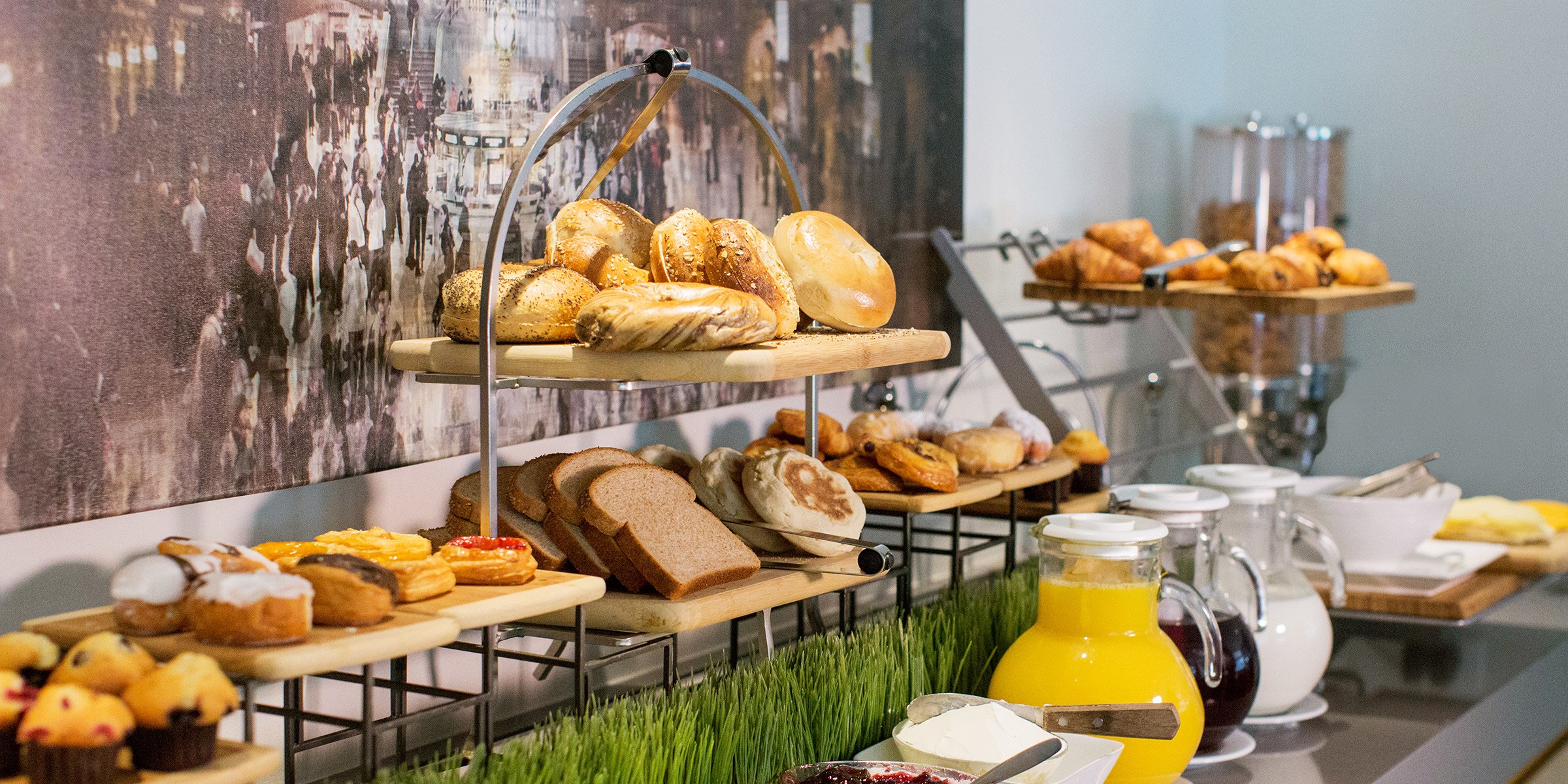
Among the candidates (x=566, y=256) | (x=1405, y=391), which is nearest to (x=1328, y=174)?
(x=1405, y=391)

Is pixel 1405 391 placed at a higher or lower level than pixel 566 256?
lower

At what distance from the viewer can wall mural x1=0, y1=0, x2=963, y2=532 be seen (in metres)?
1.20

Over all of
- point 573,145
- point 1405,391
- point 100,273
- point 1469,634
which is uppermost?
point 573,145

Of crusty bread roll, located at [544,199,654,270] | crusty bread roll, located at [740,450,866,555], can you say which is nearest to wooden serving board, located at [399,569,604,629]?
crusty bread roll, located at [740,450,866,555]

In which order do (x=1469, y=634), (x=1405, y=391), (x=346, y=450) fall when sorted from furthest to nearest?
(x=1405, y=391)
(x=1469, y=634)
(x=346, y=450)

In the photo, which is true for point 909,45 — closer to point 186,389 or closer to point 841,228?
point 841,228

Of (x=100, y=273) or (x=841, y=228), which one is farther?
(x=841, y=228)

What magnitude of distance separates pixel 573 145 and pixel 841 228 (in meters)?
0.40

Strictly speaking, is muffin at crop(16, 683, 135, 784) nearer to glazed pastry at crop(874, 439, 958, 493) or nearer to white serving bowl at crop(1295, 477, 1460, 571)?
glazed pastry at crop(874, 439, 958, 493)

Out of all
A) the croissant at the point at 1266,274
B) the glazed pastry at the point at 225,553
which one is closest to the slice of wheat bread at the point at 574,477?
the glazed pastry at the point at 225,553

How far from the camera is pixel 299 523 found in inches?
56.2

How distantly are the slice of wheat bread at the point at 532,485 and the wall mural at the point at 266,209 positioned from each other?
0.59 feet

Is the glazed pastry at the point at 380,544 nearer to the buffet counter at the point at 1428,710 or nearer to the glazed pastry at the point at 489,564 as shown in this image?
the glazed pastry at the point at 489,564

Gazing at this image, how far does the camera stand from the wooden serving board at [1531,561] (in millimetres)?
2312
